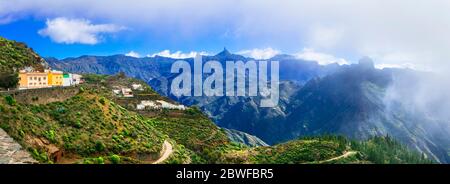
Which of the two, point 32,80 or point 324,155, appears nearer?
point 32,80

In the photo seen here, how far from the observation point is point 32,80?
41438 millimetres

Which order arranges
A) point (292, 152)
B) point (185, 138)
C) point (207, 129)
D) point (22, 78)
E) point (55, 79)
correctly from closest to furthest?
point (22, 78), point (55, 79), point (292, 152), point (185, 138), point (207, 129)

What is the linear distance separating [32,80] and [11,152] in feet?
65.5

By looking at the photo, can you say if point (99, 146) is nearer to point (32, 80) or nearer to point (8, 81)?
point (8, 81)

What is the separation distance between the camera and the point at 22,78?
40719mm

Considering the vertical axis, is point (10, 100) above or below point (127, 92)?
below

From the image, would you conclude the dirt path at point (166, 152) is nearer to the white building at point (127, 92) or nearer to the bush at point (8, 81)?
the bush at point (8, 81)

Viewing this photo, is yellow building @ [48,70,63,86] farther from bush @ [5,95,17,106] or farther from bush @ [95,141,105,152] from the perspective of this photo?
bush @ [95,141,105,152]

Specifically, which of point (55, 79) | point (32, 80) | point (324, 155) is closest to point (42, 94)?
point (32, 80)

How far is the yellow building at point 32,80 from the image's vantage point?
4025 centimetres

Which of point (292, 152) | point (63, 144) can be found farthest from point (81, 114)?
point (292, 152)

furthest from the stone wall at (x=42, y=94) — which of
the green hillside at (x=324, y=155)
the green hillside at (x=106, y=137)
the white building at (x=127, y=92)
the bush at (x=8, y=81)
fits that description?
the white building at (x=127, y=92)
